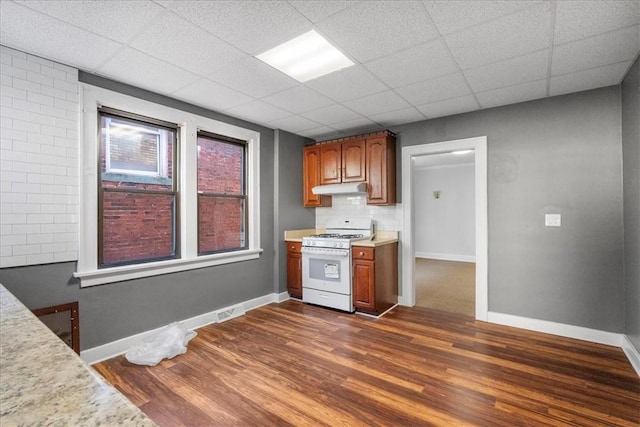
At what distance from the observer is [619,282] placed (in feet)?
9.49

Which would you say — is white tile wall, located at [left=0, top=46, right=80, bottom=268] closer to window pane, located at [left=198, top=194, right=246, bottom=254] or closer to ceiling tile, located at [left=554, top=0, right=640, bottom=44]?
window pane, located at [left=198, top=194, right=246, bottom=254]

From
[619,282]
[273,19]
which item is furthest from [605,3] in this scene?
[619,282]

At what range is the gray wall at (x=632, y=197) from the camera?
2.47m

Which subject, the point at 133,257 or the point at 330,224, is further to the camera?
the point at 330,224

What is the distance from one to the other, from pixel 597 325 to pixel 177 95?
191 inches

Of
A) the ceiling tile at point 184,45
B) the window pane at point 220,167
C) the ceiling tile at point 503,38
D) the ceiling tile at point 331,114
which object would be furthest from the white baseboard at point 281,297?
the ceiling tile at point 503,38

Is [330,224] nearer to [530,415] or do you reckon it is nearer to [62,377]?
[530,415]

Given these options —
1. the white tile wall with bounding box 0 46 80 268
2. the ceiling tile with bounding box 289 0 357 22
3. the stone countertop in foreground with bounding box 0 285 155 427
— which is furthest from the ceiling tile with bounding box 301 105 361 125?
the stone countertop in foreground with bounding box 0 285 155 427

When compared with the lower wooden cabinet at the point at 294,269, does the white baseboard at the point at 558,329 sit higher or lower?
lower

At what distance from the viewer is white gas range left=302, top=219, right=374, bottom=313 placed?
3926 millimetres

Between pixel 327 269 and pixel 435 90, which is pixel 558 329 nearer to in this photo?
pixel 327 269

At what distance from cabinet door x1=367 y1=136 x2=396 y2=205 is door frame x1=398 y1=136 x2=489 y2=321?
174 millimetres

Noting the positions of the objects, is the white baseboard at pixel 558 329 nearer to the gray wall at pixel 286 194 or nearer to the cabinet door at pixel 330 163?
the cabinet door at pixel 330 163

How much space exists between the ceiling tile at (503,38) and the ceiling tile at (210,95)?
205 cm
